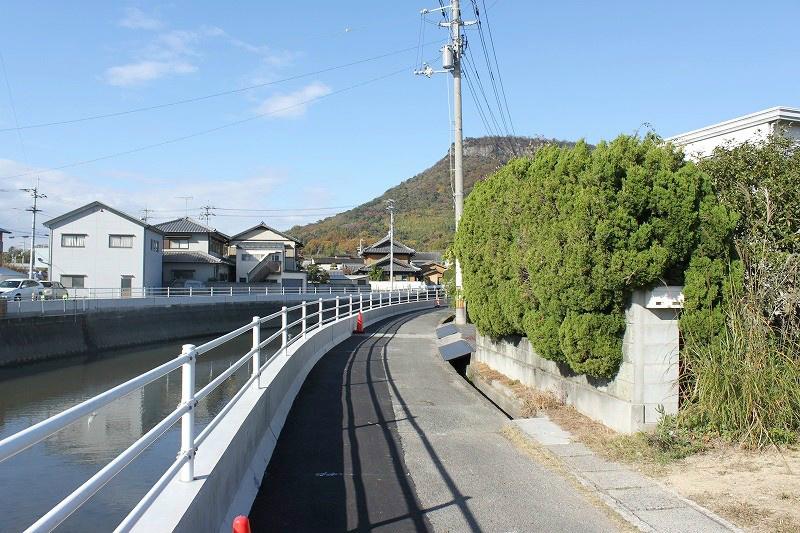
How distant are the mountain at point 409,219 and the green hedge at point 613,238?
11455 centimetres

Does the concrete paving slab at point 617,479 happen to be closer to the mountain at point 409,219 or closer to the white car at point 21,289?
the white car at point 21,289

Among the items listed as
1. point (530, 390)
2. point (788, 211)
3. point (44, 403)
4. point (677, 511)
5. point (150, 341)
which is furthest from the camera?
point (150, 341)

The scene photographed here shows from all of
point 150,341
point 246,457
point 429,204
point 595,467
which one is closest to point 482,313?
point 595,467

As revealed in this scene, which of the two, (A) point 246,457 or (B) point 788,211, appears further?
(B) point 788,211

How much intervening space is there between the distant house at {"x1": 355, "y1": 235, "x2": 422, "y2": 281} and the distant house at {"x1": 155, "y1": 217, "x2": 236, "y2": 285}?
23545mm

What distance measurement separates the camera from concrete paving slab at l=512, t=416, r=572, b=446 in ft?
25.7

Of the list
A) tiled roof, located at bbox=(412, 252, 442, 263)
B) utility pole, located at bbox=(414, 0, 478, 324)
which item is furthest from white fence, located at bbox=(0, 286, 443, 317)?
tiled roof, located at bbox=(412, 252, 442, 263)

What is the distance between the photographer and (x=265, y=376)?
873cm

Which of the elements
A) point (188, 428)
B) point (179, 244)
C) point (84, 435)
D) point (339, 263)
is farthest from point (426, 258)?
point (188, 428)

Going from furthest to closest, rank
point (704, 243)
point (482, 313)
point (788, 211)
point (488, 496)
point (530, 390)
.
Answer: point (482, 313)
point (530, 390)
point (788, 211)
point (704, 243)
point (488, 496)

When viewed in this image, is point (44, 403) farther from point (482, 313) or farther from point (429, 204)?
point (429, 204)

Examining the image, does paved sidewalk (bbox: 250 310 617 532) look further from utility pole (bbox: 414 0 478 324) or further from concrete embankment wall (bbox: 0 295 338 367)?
concrete embankment wall (bbox: 0 295 338 367)

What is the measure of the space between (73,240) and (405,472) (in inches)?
2026

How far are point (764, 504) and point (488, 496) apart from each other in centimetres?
223
